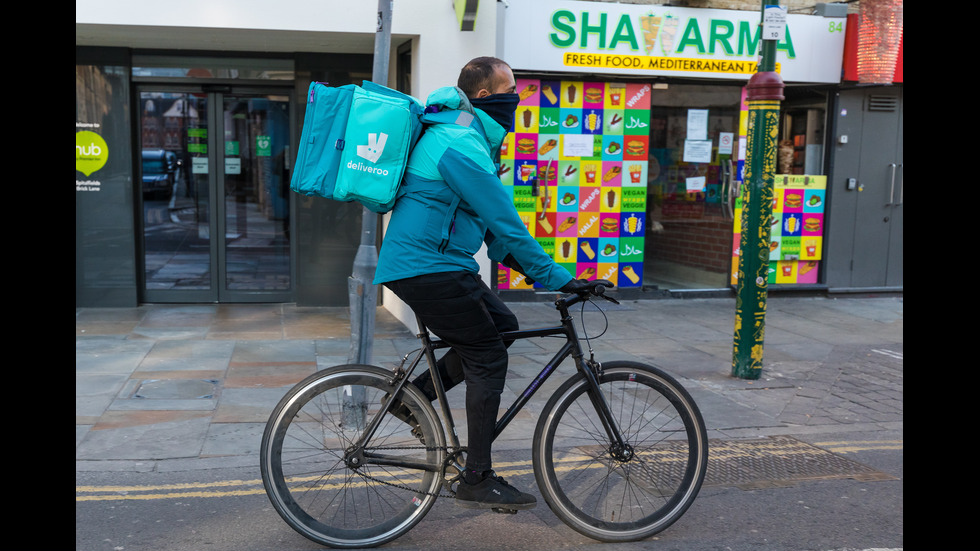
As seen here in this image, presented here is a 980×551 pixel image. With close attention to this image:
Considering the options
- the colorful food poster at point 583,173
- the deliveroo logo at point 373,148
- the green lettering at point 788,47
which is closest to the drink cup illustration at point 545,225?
the colorful food poster at point 583,173

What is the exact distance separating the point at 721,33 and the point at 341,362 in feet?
19.8

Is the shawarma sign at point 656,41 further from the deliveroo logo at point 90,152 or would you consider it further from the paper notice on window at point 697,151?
the deliveroo logo at point 90,152

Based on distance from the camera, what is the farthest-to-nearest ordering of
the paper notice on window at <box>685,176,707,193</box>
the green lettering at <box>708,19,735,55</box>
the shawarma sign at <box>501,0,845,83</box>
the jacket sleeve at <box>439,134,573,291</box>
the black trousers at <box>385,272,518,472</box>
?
the paper notice on window at <box>685,176,707,193</box> → the green lettering at <box>708,19,735,55</box> → the shawarma sign at <box>501,0,845,83</box> → the black trousers at <box>385,272,518,472</box> → the jacket sleeve at <box>439,134,573,291</box>

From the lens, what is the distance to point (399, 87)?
889cm

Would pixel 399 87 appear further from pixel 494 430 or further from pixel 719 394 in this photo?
pixel 494 430

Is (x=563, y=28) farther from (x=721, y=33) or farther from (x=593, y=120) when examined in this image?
(x=721, y=33)

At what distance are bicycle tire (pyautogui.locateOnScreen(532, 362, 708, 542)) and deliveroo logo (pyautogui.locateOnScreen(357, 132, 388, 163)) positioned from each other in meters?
1.22

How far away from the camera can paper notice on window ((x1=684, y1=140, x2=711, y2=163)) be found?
10414 mm

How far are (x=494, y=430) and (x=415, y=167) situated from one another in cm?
111

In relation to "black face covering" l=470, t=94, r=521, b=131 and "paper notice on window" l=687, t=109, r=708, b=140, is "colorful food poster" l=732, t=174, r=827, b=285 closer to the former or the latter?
"paper notice on window" l=687, t=109, r=708, b=140

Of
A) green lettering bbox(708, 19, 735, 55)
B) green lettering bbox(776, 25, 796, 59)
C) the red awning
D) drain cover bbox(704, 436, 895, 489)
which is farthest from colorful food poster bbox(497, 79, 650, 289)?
drain cover bbox(704, 436, 895, 489)

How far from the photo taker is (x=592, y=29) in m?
9.57

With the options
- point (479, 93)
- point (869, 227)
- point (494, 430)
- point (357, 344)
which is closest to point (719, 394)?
point (357, 344)

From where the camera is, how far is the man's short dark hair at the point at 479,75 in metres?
3.49
